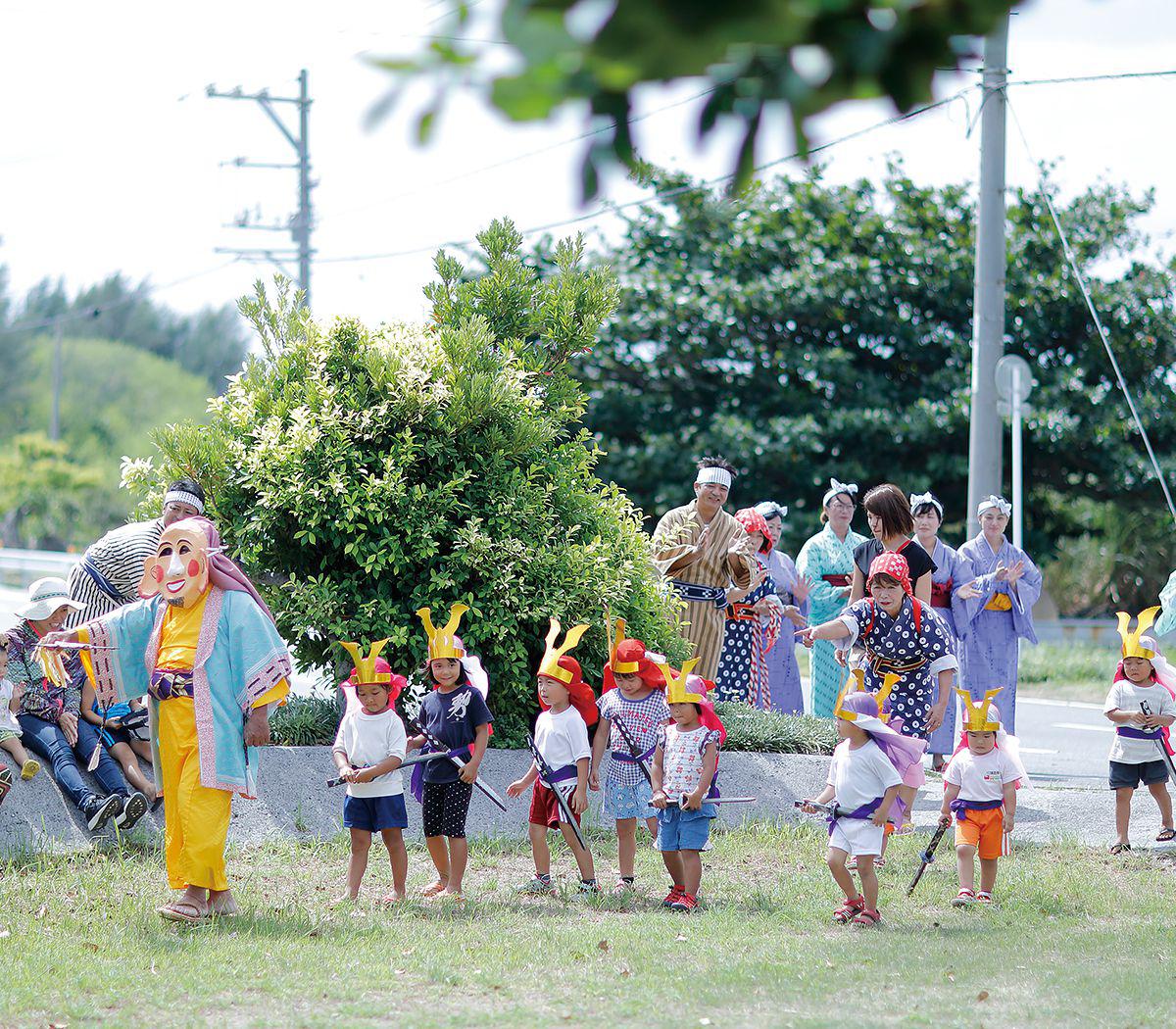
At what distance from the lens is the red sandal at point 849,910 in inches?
250

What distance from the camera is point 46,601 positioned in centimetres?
763

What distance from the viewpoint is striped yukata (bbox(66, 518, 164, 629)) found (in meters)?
8.07

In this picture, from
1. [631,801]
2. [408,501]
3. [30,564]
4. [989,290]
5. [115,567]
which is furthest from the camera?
[30,564]

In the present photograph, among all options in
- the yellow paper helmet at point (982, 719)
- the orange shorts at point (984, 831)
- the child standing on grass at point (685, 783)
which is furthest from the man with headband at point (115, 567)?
the orange shorts at point (984, 831)

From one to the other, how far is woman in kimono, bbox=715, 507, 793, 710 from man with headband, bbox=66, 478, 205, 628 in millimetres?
3775

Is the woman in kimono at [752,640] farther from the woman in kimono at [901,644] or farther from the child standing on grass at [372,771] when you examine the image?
the child standing on grass at [372,771]

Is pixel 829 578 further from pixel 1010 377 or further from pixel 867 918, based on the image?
pixel 867 918

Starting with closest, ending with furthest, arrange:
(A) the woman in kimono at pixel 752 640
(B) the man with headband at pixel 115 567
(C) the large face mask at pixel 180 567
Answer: (C) the large face mask at pixel 180 567
(B) the man with headband at pixel 115 567
(A) the woman in kimono at pixel 752 640

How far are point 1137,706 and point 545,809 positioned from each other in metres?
3.25

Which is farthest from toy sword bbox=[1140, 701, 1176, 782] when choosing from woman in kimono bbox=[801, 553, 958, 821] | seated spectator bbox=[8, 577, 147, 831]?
seated spectator bbox=[8, 577, 147, 831]

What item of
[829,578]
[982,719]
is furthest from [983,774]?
[829,578]

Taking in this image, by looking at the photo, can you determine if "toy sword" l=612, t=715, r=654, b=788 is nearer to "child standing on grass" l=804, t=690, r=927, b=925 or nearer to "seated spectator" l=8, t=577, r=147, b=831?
"child standing on grass" l=804, t=690, r=927, b=925

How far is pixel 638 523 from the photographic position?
9477mm

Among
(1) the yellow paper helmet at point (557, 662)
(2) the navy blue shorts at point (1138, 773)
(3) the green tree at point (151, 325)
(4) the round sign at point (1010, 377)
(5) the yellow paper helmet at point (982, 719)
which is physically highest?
(3) the green tree at point (151, 325)
